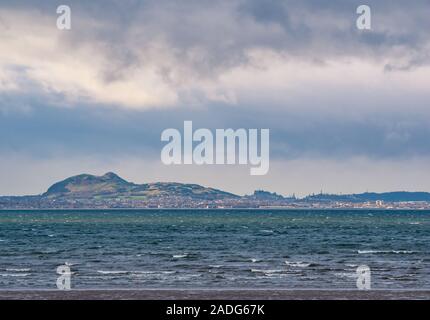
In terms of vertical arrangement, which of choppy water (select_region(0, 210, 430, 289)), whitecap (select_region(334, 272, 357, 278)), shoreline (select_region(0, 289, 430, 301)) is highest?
shoreline (select_region(0, 289, 430, 301))

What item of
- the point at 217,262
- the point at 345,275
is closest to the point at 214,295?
the point at 345,275

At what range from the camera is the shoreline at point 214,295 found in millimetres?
19797

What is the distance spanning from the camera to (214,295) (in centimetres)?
2050

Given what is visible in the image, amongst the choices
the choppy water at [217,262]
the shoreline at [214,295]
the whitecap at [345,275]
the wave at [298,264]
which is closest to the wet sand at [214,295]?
the shoreline at [214,295]

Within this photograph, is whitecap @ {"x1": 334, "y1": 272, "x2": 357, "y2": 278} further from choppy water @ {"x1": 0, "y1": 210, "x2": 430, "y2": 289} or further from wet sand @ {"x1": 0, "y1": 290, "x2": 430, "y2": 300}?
wet sand @ {"x1": 0, "y1": 290, "x2": 430, "y2": 300}

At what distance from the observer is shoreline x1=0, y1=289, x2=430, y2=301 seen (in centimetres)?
1980

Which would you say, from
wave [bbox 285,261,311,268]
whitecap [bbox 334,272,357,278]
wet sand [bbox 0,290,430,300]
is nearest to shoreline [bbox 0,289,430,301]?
wet sand [bbox 0,290,430,300]

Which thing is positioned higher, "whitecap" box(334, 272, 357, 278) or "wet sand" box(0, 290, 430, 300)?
"wet sand" box(0, 290, 430, 300)

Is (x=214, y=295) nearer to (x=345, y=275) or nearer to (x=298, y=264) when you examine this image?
(x=345, y=275)

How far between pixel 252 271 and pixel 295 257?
1772 centimetres

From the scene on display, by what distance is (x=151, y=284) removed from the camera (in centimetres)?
5269

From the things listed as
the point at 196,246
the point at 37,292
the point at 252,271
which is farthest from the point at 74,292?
the point at 196,246
